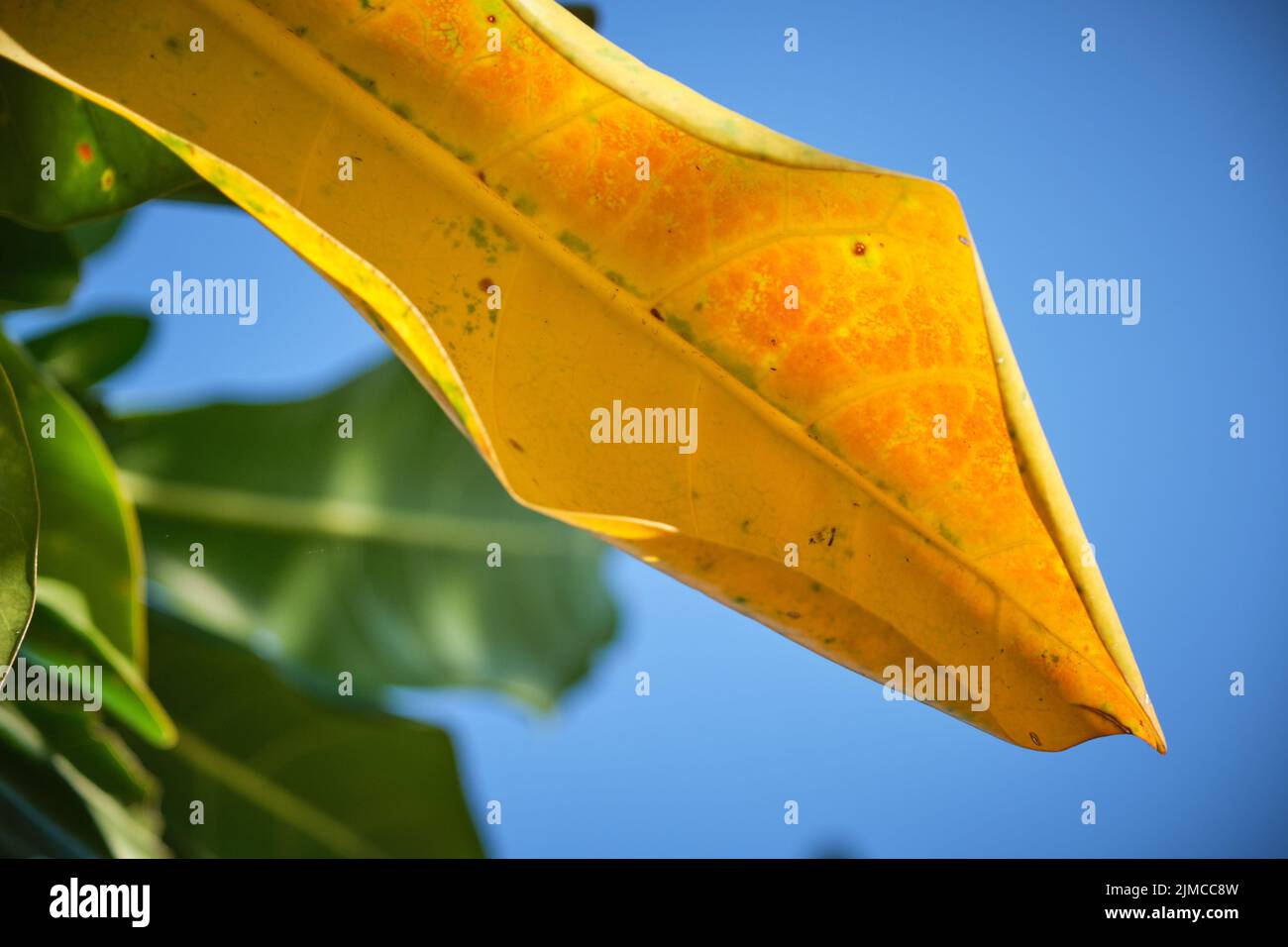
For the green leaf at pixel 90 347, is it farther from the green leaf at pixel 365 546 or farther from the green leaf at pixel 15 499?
the green leaf at pixel 15 499

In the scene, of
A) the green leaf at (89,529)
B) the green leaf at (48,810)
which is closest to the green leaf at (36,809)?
the green leaf at (48,810)

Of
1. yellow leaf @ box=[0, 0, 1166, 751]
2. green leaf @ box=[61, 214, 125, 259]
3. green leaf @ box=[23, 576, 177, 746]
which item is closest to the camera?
yellow leaf @ box=[0, 0, 1166, 751]

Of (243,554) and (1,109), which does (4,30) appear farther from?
(243,554)

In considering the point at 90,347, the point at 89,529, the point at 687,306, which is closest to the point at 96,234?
the point at 90,347

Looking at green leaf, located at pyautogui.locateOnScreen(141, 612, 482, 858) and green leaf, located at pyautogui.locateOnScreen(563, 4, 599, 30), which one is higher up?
green leaf, located at pyautogui.locateOnScreen(563, 4, 599, 30)

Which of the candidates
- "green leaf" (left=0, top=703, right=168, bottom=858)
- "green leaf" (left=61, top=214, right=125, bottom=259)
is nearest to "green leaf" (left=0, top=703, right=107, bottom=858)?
"green leaf" (left=0, top=703, right=168, bottom=858)

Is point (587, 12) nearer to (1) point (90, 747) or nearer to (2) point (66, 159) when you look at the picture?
(2) point (66, 159)

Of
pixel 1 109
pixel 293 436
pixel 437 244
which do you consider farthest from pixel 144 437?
pixel 437 244

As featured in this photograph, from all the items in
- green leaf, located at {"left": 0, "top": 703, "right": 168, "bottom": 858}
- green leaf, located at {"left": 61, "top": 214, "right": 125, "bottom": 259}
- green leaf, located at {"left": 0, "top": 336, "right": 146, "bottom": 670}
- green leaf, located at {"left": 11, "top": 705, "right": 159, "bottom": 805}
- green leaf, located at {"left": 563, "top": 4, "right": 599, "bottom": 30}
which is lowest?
green leaf, located at {"left": 0, "top": 703, "right": 168, "bottom": 858}

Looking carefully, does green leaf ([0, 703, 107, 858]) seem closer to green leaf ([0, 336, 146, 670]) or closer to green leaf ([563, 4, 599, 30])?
green leaf ([0, 336, 146, 670])
